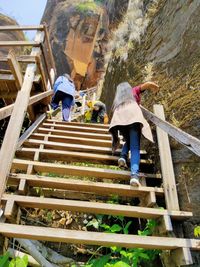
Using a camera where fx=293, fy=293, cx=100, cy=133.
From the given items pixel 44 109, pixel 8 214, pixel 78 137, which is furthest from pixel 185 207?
pixel 44 109

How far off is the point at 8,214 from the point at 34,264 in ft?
3.36

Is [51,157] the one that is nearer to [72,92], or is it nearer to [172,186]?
[172,186]

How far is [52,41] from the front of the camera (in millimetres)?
25250

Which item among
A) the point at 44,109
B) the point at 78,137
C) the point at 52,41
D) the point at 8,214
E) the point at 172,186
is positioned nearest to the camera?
the point at 8,214

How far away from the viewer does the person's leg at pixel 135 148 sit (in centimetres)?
318

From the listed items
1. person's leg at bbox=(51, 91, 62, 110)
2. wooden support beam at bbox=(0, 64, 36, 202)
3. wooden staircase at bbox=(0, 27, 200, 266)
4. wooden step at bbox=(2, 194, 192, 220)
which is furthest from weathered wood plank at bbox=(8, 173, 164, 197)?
person's leg at bbox=(51, 91, 62, 110)

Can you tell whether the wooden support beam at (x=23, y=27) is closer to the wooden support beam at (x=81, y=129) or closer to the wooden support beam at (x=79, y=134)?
the wooden support beam at (x=81, y=129)

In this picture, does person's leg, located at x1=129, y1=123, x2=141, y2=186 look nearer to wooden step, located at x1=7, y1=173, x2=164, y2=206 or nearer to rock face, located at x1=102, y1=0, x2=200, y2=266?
wooden step, located at x1=7, y1=173, x2=164, y2=206

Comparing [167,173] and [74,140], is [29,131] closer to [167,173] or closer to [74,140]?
[74,140]

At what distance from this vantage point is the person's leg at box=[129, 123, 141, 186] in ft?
10.4

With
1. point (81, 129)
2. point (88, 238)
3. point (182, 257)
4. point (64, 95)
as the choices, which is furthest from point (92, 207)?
point (64, 95)

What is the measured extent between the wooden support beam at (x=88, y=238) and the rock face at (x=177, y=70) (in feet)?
1.04

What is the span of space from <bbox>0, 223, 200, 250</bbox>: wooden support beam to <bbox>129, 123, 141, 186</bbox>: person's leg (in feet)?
2.63

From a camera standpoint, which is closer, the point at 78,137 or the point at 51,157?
the point at 51,157
